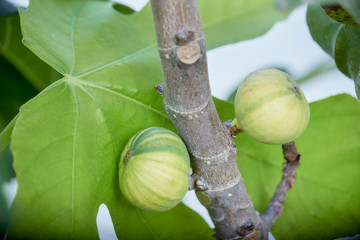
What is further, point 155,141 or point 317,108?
point 317,108

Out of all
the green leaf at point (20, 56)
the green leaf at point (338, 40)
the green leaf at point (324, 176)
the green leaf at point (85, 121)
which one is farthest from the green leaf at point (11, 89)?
the green leaf at point (338, 40)

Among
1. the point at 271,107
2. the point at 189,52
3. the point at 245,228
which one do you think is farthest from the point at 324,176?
the point at 189,52

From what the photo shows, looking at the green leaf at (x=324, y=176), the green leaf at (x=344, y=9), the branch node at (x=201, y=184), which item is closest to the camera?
the green leaf at (x=344, y=9)

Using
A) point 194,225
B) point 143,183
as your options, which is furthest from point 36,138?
point 194,225

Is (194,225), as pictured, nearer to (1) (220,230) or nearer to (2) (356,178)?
(1) (220,230)

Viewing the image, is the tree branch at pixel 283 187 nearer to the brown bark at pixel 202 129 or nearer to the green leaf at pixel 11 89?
the brown bark at pixel 202 129

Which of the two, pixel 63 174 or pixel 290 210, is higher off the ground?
pixel 63 174

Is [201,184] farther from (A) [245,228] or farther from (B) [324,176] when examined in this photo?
(B) [324,176]
